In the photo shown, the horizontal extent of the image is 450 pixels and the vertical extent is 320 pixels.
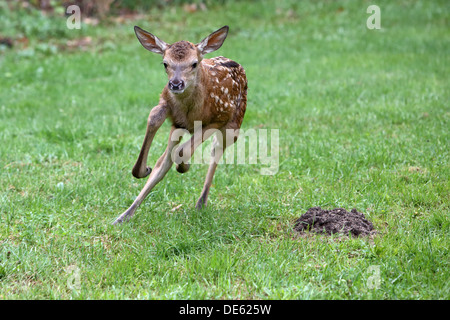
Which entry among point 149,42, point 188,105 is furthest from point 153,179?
point 149,42

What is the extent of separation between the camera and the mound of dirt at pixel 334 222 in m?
4.91

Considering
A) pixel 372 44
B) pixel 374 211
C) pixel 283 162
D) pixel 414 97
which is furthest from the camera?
pixel 372 44

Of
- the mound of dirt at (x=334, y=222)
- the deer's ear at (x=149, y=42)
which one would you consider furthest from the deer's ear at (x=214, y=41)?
the mound of dirt at (x=334, y=222)

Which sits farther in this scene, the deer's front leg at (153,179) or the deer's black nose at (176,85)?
the deer's front leg at (153,179)

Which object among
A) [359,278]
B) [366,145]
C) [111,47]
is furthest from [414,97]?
[111,47]

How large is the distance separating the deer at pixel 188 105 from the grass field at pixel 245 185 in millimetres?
439

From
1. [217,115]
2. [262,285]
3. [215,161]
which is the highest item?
[217,115]

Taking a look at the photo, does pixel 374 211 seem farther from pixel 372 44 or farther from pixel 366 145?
pixel 372 44

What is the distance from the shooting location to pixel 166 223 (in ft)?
17.2

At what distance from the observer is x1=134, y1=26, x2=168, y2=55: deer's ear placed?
5328 millimetres

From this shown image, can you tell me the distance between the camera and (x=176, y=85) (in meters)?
4.83

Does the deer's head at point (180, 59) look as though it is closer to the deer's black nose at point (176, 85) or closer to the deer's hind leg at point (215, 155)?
the deer's black nose at point (176, 85)

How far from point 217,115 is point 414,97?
4.83 metres

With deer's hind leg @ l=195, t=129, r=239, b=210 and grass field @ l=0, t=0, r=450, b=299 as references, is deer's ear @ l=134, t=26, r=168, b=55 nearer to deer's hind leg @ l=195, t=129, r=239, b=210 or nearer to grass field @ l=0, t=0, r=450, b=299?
deer's hind leg @ l=195, t=129, r=239, b=210
